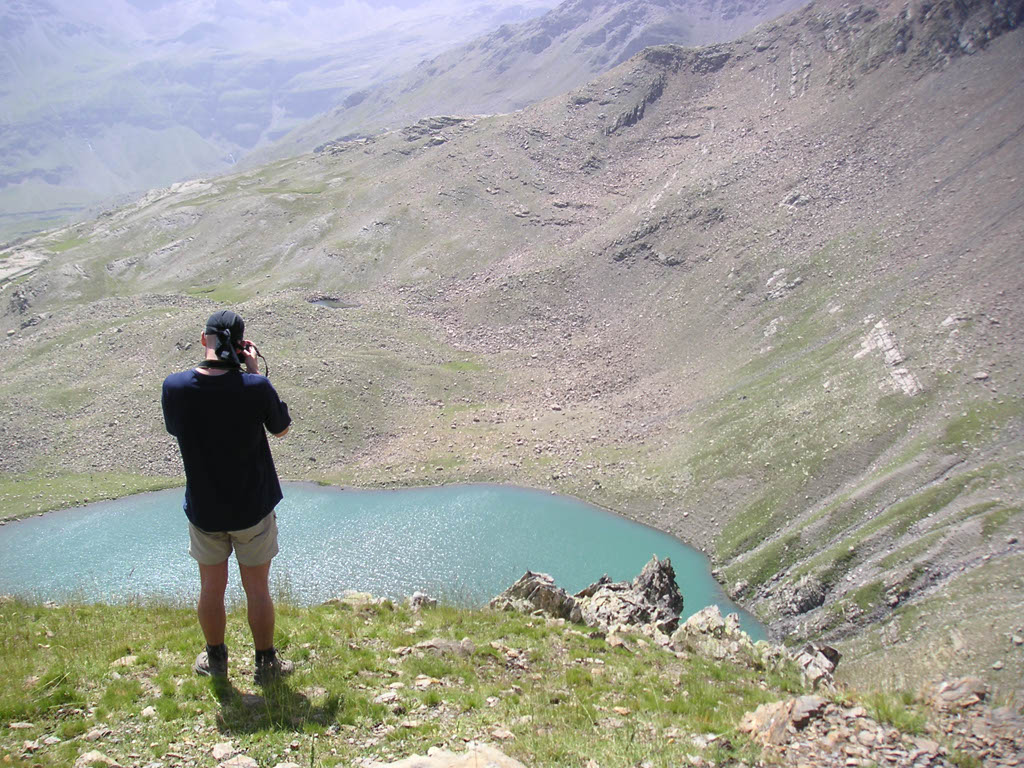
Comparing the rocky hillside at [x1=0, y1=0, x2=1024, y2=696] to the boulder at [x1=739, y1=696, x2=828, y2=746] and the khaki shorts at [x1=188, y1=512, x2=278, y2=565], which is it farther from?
the khaki shorts at [x1=188, y1=512, x2=278, y2=565]

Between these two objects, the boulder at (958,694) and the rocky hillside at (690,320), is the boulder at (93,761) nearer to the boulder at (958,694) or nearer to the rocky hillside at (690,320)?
the boulder at (958,694)

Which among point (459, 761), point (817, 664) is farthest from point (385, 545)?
point (459, 761)

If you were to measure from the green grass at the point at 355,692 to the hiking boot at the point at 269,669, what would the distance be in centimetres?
16

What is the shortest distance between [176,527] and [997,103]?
84650 millimetres

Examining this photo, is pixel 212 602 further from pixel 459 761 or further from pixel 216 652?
pixel 459 761

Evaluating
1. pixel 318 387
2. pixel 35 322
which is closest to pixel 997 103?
pixel 318 387

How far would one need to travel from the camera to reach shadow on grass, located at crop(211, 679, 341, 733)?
8203 millimetres

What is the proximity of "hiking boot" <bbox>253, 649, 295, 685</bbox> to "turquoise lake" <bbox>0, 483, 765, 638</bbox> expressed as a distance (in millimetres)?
29116

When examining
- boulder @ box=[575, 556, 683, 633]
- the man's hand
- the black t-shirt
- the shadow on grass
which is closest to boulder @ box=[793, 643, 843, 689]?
boulder @ box=[575, 556, 683, 633]

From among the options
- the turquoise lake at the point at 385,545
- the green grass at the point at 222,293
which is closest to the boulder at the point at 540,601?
the turquoise lake at the point at 385,545

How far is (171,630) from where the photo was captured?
449 inches

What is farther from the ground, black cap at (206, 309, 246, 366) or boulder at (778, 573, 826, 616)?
black cap at (206, 309, 246, 366)

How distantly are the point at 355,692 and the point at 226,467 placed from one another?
11.6 ft

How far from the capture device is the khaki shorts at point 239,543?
8.88 meters
